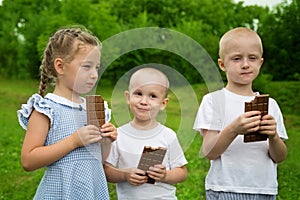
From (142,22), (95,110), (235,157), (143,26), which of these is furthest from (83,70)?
(142,22)

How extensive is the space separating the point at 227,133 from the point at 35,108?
0.78 metres

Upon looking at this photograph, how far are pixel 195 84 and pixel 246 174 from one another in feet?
1.47

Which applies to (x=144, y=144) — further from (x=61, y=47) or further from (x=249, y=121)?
(x=61, y=47)

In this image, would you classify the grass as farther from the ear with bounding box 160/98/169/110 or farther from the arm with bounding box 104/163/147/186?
the arm with bounding box 104/163/147/186

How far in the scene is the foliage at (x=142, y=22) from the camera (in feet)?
35.0

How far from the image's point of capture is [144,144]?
8.09ft

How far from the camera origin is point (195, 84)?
8.21 feet

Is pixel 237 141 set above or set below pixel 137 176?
above

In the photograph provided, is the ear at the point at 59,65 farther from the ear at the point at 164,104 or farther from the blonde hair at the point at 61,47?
the ear at the point at 164,104

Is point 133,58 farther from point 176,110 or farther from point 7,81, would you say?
point 7,81

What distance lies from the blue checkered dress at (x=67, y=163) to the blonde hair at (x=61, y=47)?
112 millimetres

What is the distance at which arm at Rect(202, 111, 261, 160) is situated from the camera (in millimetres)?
2387

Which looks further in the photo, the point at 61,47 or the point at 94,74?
the point at 61,47

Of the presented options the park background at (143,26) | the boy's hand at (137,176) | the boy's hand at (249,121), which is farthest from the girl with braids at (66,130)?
the park background at (143,26)
